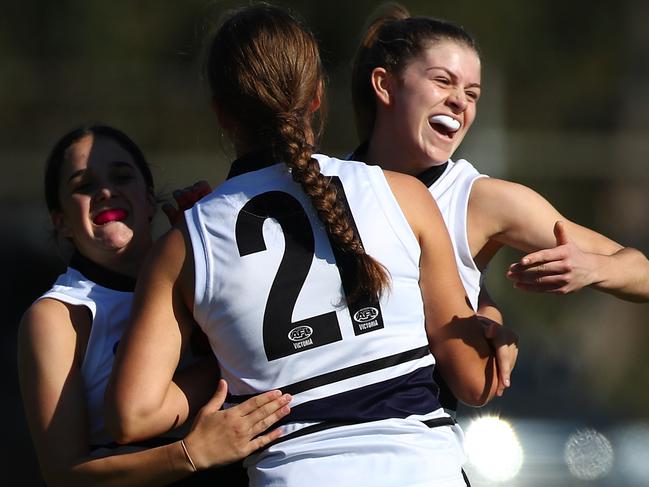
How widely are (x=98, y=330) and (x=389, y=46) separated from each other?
3.34 ft

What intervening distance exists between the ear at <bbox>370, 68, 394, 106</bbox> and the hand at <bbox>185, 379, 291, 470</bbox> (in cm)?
93

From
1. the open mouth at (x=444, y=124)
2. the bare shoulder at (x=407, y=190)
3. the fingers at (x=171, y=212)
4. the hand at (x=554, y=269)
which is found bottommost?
the hand at (x=554, y=269)

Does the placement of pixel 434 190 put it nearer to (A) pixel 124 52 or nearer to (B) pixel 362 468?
(B) pixel 362 468

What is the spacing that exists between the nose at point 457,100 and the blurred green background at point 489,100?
8.69 m

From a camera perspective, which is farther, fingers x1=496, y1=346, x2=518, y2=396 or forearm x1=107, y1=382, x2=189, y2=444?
fingers x1=496, y1=346, x2=518, y2=396

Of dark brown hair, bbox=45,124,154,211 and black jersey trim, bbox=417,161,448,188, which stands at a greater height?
dark brown hair, bbox=45,124,154,211

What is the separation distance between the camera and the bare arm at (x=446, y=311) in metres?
2.30

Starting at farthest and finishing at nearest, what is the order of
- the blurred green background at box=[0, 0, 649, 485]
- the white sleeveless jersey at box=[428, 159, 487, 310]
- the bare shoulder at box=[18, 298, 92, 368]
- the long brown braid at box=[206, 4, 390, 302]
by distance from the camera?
the blurred green background at box=[0, 0, 649, 485] < the white sleeveless jersey at box=[428, 159, 487, 310] < the bare shoulder at box=[18, 298, 92, 368] < the long brown braid at box=[206, 4, 390, 302]

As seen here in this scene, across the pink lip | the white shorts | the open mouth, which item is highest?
the open mouth

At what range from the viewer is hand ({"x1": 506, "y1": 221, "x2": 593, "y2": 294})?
234 centimetres

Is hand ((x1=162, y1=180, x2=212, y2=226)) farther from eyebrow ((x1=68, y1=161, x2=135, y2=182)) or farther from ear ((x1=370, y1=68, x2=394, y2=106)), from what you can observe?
ear ((x1=370, y1=68, x2=394, y2=106))

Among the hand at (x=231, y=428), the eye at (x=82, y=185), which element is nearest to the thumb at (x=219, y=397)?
the hand at (x=231, y=428)

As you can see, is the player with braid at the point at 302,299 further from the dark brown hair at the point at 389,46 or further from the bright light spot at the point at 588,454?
the bright light spot at the point at 588,454

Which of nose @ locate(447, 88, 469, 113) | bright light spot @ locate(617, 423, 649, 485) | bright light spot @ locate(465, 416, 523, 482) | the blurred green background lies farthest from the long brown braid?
the blurred green background
